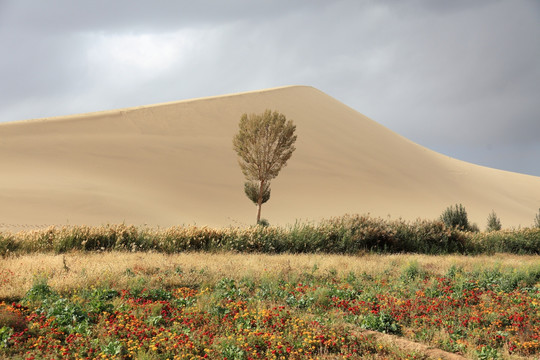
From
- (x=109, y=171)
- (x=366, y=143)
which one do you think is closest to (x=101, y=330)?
(x=109, y=171)

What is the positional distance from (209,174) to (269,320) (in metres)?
38.7

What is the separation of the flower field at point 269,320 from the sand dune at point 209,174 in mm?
14426

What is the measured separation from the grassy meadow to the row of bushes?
72mm

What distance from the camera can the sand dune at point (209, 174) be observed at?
3284cm

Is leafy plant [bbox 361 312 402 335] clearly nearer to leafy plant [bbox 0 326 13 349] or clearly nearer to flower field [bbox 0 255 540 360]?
flower field [bbox 0 255 540 360]

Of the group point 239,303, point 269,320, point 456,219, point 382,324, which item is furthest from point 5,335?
point 456,219

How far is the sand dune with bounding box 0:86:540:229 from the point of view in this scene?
108 feet

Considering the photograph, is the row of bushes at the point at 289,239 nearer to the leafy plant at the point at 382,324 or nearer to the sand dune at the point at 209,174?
the leafy plant at the point at 382,324

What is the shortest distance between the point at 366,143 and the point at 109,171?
3946 cm

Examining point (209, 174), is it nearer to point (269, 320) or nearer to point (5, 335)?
point (269, 320)

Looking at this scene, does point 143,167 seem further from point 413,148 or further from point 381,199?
point 413,148

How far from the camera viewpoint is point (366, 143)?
66.1 m

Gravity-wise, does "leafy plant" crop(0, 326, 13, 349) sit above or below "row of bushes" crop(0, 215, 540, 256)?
below

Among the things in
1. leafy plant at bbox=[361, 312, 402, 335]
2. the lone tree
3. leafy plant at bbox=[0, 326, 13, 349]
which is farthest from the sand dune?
leafy plant at bbox=[0, 326, 13, 349]
